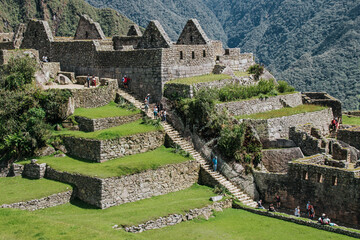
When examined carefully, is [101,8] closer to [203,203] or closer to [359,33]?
[359,33]

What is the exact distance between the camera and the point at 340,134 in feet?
120

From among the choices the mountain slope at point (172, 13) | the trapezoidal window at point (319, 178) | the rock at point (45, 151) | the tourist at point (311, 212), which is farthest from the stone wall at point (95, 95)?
the mountain slope at point (172, 13)

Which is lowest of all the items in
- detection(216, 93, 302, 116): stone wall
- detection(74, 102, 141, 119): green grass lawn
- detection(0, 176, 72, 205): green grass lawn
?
detection(0, 176, 72, 205): green grass lawn

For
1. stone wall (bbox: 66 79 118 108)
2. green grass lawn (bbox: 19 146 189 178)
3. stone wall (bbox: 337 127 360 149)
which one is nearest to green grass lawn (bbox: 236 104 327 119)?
stone wall (bbox: 337 127 360 149)

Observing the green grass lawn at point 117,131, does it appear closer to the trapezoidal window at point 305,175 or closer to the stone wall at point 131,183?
the stone wall at point 131,183

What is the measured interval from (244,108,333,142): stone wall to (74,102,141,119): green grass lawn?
806 cm

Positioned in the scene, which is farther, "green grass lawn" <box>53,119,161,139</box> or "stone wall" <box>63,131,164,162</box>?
"green grass lawn" <box>53,119,161,139</box>

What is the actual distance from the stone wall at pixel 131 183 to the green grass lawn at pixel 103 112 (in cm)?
522

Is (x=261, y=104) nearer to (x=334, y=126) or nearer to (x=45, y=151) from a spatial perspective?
(x=334, y=126)

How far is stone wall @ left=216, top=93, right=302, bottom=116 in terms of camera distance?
1423 inches

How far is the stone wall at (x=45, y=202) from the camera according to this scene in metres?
26.5

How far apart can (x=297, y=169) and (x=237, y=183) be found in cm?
373

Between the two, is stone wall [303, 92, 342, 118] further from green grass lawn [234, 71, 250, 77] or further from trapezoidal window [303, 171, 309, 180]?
trapezoidal window [303, 171, 309, 180]

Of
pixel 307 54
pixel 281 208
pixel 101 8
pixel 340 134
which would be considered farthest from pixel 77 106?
pixel 101 8
